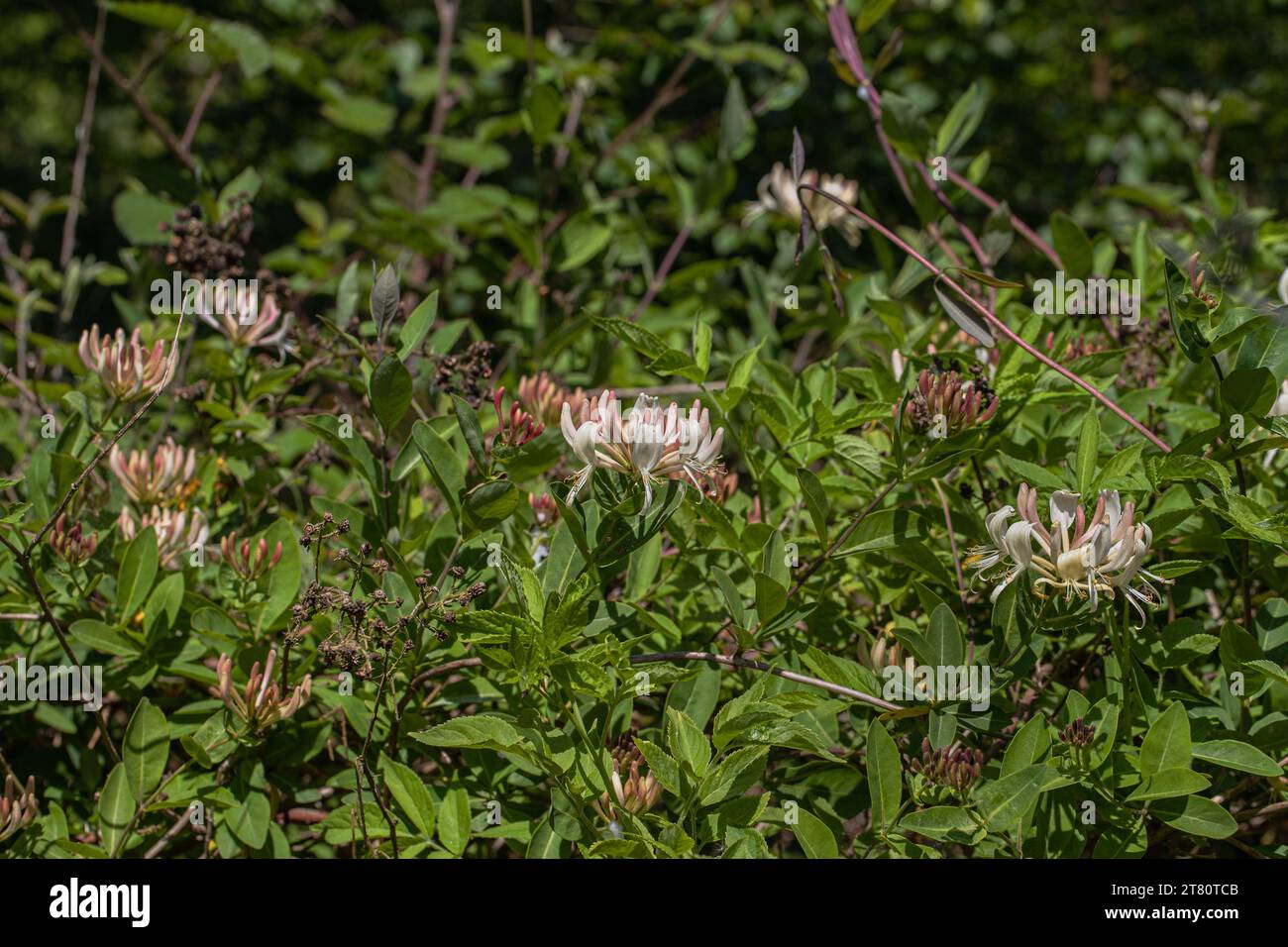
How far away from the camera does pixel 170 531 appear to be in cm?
150

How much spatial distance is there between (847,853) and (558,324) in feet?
3.47

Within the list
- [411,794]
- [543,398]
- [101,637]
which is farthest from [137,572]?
[543,398]

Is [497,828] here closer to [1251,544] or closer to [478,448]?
[478,448]

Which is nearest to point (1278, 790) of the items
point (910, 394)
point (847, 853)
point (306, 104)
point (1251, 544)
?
point (1251, 544)

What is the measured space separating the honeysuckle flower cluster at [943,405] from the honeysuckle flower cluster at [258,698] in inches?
28.7

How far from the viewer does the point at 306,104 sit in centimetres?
382

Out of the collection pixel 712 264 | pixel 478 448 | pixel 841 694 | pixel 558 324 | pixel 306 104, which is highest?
pixel 306 104

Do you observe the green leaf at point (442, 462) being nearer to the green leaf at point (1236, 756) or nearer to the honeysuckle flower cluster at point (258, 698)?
the honeysuckle flower cluster at point (258, 698)

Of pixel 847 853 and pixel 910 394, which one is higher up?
pixel 910 394

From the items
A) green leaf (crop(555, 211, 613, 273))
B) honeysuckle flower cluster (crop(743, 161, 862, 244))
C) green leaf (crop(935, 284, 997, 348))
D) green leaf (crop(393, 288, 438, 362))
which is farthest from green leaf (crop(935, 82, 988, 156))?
green leaf (crop(393, 288, 438, 362))

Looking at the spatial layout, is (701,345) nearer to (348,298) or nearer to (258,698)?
(348,298)

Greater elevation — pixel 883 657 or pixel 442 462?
pixel 442 462

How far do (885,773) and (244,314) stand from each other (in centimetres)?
107
